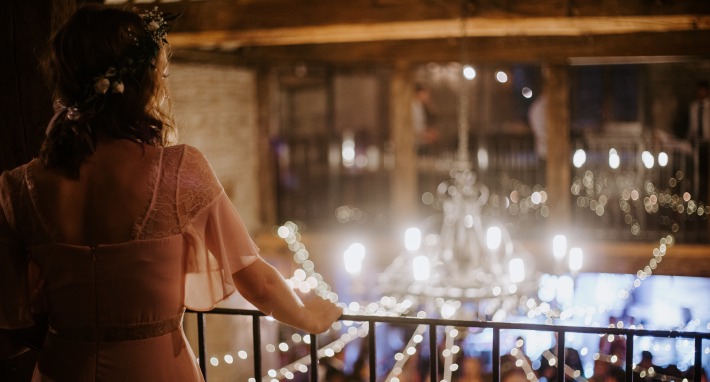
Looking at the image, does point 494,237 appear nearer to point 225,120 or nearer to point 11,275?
point 11,275

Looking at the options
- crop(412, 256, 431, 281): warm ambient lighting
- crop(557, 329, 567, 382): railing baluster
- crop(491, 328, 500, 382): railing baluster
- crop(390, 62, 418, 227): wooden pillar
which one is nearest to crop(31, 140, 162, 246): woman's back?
crop(491, 328, 500, 382): railing baluster

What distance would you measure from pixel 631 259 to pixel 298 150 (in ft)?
15.5

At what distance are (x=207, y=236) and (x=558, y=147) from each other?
7333mm

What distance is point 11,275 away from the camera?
5.37 ft

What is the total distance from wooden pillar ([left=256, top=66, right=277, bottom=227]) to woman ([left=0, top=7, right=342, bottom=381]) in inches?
317

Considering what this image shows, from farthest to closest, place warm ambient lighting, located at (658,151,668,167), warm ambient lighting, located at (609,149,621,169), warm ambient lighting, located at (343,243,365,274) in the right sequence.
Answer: warm ambient lighting, located at (609,149,621,169), warm ambient lighting, located at (658,151,668,167), warm ambient lighting, located at (343,243,365,274)

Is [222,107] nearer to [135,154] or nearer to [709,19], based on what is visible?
[709,19]

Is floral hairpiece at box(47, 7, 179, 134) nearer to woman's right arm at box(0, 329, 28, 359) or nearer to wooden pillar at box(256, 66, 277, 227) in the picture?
woman's right arm at box(0, 329, 28, 359)

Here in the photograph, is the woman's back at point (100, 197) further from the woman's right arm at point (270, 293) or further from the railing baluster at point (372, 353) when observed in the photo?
the railing baluster at point (372, 353)

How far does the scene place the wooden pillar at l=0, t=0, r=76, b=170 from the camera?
229 centimetres

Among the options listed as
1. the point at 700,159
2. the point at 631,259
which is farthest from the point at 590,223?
the point at 700,159

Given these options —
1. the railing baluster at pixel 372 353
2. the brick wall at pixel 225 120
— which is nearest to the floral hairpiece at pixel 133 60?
the railing baluster at pixel 372 353

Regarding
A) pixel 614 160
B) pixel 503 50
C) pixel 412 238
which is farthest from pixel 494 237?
pixel 614 160

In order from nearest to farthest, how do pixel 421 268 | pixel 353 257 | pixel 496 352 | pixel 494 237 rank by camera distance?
pixel 496 352
pixel 421 268
pixel 353 257
pixel 494 237
